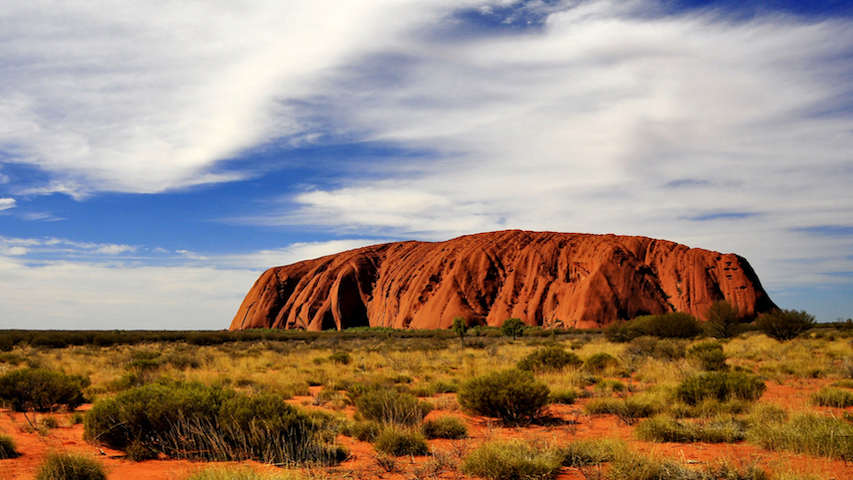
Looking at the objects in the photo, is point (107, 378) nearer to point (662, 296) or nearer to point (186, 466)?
point (186, 466)

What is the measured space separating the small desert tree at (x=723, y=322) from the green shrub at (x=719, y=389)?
24643 mm

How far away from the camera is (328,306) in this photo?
73688 millimetres

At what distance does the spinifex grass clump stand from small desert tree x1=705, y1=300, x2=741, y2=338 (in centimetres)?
3172

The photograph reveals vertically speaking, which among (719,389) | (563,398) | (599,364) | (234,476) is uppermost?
(234,476)

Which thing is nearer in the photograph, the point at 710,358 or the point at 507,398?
the point at 507,398

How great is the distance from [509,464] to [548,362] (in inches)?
443

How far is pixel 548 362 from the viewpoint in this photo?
54.2 ft

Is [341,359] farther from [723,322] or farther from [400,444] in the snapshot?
[723,322]

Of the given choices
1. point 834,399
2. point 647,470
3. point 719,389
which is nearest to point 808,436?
point 647,470

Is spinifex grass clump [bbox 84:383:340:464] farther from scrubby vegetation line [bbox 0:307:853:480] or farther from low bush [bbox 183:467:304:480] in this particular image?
low bush [bbox 183:467:304:480]

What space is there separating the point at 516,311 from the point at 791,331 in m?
35.7

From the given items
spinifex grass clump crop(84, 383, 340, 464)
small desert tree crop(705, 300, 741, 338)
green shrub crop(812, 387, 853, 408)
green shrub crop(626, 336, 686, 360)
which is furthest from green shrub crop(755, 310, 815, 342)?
spinifex grass clump crop(84, 383, 340, 464)

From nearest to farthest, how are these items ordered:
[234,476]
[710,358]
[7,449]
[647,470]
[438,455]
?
[234,476] < [647,470] < [438,455] < [7,449] < [710,358]

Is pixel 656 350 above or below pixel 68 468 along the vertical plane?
below
